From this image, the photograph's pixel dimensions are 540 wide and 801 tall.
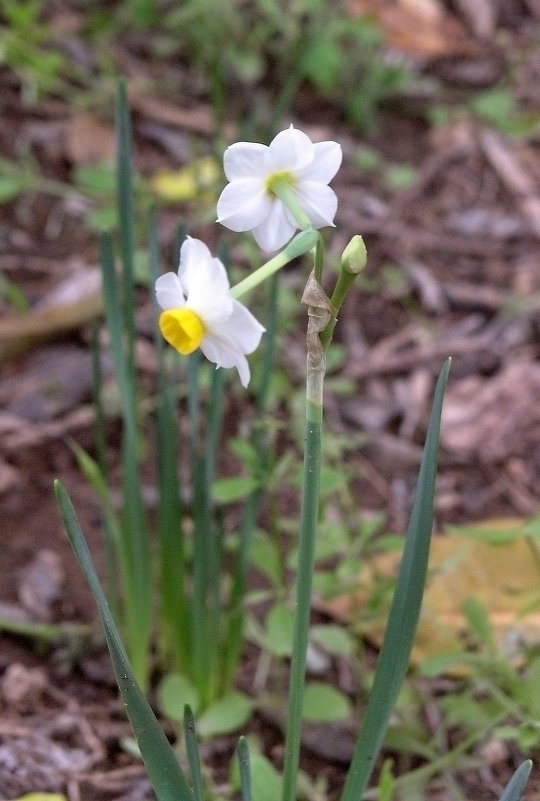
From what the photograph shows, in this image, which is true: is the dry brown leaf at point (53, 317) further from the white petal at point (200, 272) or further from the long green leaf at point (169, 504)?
the white petal at point (200, 272)

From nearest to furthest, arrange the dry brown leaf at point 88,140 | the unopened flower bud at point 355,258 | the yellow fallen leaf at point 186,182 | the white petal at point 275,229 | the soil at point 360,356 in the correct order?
the unopened flower bud at point 355,258 < the white petal at point 275,229 < the soil at point 360,356 < the yellow fallen leaf at point 186,182 < the dry brown leaf at point 88,140

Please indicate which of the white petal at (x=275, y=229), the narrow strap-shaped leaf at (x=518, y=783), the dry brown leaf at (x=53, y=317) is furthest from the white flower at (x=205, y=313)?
the dry brown leaf at (x=53, y=317)

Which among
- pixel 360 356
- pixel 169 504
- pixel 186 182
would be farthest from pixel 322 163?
pixel 186 182

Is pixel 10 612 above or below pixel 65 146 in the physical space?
below

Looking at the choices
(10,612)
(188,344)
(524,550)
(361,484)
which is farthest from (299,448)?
(188,344)

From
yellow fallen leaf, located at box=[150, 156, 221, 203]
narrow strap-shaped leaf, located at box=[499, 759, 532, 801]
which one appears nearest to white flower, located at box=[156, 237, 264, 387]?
narrow strap-shaped leaf, located at box=[499, 759, 532, 801]

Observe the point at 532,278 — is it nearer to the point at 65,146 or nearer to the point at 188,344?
the point at 65,146

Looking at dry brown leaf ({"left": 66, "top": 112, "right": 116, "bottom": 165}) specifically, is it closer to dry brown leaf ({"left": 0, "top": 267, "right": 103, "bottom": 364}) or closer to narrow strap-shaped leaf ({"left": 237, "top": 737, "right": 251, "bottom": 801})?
dry brown leaf ({"left": 0, "top": 267, "right": 103, "bottom": 364})
